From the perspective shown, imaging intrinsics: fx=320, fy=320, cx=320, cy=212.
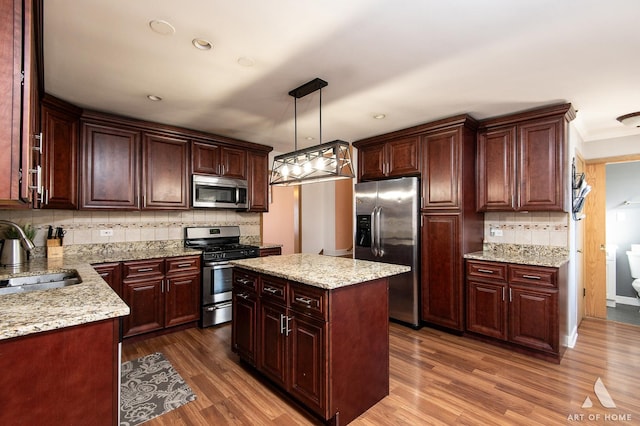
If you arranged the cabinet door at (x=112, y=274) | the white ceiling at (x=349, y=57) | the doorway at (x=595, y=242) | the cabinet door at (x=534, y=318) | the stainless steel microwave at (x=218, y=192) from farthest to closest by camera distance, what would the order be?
the doorway at (x=595, y=242), the stainless steel microwave at (x=218, y=192), the cabinet door at (x=112, y=274), the cabinet door at (x=534, y=318), the white ceiling at (x=349, y=57)

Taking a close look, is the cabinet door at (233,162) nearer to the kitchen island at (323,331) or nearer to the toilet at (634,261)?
the kitchen island at (323,331)

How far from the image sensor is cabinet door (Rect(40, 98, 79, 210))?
2898mm

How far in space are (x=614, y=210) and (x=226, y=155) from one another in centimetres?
586

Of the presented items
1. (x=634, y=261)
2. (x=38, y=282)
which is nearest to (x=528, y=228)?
(x=634, y=261)

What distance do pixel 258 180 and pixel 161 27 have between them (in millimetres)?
2822

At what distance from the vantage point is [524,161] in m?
3.31

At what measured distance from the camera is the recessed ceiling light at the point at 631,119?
325 cm

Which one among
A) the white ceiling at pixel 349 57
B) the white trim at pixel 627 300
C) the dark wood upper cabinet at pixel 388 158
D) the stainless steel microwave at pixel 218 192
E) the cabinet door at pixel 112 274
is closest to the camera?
the white ceiling at pixel 349 57

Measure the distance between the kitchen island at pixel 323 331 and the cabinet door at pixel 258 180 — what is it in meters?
2.08

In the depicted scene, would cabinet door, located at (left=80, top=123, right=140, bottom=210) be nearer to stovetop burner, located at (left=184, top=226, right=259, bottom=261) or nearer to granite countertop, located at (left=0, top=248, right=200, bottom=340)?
stovetop burner, located at (left=184, top=226, right=259, bottom=261)

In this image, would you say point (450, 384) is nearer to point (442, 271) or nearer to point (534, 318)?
point (534, 318)

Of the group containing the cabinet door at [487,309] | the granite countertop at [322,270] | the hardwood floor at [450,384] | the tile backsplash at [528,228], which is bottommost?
the hardwood floor at [450,384]

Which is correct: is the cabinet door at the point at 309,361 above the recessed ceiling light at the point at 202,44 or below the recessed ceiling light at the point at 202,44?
below

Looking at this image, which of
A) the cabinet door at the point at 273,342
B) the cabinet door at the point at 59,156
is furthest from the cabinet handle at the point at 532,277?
the cabinet door at the point at 59,156
